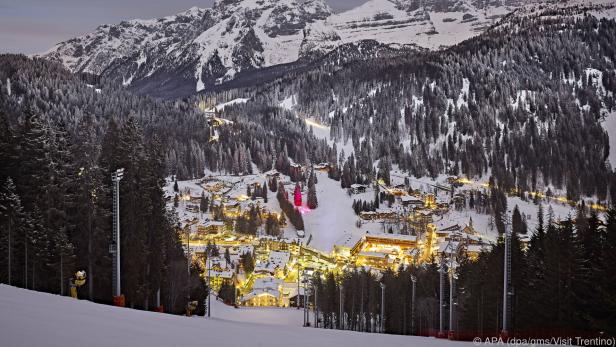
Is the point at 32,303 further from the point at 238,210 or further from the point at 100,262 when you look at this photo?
the point at 238,210

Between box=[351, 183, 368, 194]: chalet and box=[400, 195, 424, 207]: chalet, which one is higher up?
box=[351, 183, 368, 194]: chalet

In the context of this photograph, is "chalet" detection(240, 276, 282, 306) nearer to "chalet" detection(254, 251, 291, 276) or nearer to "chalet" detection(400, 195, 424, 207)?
"chalet" detection(254, 251, 291, 276)

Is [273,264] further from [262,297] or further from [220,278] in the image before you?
[262,297]

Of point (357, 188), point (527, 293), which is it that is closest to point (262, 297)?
point (527, 293)

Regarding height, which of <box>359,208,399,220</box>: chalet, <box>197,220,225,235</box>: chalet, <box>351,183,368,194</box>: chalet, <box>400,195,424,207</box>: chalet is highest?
<box>351,183,368,194</box>: chalet

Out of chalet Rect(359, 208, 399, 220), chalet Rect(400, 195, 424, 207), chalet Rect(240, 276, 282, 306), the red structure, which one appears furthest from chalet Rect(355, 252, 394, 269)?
the red structure

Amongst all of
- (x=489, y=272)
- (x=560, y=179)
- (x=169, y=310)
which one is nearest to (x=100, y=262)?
(x=169, y=310)
